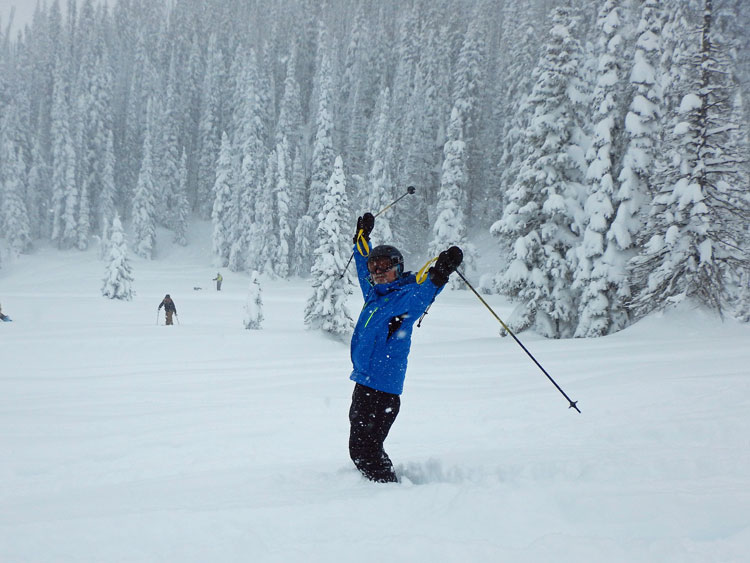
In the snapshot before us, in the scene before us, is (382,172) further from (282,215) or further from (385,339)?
(385,339)

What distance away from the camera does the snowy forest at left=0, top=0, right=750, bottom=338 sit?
14016 mm

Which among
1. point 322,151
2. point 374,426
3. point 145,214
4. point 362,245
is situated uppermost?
point 322,151

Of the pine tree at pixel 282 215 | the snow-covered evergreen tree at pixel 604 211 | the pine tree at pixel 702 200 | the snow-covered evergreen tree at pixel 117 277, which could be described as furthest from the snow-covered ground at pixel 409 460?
the pine tree at pixel 282 215

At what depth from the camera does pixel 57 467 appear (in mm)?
4777

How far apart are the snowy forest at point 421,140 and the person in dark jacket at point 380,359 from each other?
40.4 feet

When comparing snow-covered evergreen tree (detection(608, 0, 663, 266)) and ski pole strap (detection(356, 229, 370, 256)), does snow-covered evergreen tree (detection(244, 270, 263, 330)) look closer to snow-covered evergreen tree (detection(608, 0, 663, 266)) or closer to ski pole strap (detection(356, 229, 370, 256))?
snow-covered evergreen tree (detection(608, 0, 663, 266))

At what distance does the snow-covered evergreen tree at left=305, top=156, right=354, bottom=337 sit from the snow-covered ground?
23.1ft

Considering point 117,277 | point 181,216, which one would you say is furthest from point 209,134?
point 117,277

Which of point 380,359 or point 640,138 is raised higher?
point 640,138

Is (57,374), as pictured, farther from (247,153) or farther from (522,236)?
(247,153)

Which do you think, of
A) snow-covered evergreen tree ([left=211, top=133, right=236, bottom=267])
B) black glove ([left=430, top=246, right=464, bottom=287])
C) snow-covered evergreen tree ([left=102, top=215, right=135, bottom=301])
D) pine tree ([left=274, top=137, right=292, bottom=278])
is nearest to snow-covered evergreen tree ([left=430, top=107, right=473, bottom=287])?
pine tree ([left=274, top=137, right=292, bottom=278])

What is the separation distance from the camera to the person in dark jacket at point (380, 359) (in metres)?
3.74

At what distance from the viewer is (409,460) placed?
14.8ft

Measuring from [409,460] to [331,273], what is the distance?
50.9ft
